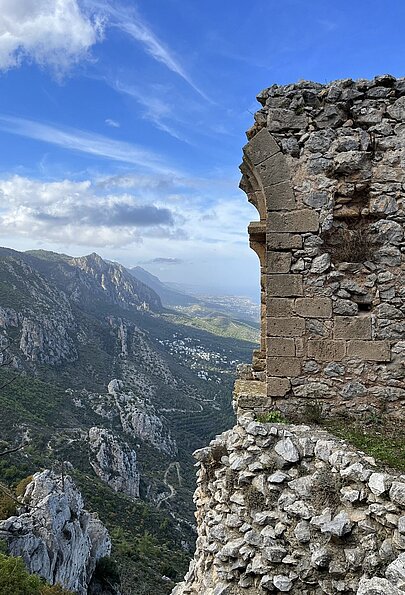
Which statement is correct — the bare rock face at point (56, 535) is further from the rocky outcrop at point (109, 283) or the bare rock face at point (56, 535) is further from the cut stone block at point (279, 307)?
the rocky outcrop at point (109, 283)

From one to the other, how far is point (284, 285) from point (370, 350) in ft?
3.61

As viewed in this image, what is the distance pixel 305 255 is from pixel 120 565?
26863mm

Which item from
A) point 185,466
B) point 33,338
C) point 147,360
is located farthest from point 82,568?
point 147,360

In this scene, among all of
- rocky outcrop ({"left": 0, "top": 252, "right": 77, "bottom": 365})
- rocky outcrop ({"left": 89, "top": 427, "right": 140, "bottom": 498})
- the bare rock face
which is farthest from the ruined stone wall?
rocky outcrop ({"left": 0, "top": 252, "right": 77, "bottom": 365})

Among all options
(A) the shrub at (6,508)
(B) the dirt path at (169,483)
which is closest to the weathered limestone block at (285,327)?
(A) the shrub at (6,508)

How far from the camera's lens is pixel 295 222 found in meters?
4.48

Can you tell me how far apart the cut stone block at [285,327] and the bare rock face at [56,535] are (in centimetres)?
1775

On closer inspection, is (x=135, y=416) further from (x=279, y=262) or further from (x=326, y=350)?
(x=279, y=262)

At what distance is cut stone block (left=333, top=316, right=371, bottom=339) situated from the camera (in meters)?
4.35

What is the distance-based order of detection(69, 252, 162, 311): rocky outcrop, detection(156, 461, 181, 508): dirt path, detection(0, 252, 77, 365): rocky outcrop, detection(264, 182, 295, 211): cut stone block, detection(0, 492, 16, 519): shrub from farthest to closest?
detection(69, 252, 162, 311): rocky outcrop, detection(0, 252, 77, 365): rocky outcrop, detection(156, 461, 181, 508): dirt path, detection(0, 492, 16, 519): shrub, detection(264, 182, 295, 211): cut stone block

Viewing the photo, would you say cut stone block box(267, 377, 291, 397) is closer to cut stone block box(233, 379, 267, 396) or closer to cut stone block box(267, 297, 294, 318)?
cut stone block box(233, 379, 267, 396)

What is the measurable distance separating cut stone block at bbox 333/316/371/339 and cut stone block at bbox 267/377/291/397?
72cm

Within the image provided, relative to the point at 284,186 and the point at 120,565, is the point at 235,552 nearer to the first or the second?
the point at 284,186

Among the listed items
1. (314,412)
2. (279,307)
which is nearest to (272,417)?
(314,412)
